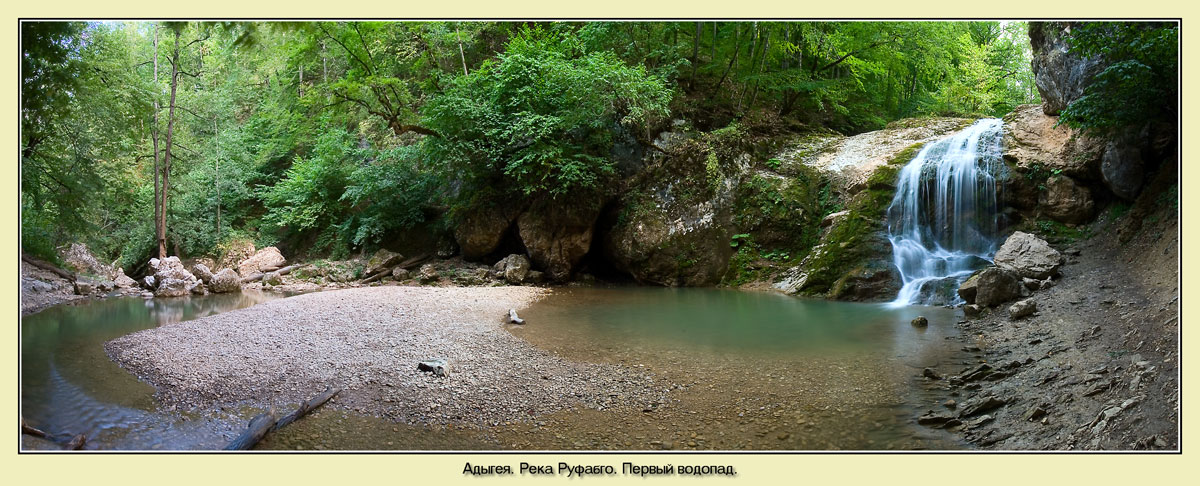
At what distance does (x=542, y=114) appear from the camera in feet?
42.0

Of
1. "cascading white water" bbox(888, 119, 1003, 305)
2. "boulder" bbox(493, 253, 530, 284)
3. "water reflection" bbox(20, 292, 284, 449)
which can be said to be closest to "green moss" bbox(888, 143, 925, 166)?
"cascading white water" bbox(888, 119, 1003, 305)

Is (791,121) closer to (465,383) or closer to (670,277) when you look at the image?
(670,277)

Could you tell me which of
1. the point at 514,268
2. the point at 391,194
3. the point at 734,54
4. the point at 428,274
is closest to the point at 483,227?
the point at 514,268

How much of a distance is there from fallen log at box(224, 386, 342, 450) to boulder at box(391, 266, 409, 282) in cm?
1039

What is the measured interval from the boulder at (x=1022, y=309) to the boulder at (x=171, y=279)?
14.4 m

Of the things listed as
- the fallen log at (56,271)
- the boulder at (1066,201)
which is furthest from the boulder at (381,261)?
the boulder at (1066,201)

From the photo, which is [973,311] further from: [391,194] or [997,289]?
[391,194]

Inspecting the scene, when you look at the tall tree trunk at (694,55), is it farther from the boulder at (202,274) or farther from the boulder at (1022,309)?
the boulder at (202,274)

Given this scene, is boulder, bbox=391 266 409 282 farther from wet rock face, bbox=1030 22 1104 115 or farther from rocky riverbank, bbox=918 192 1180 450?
wet rock face, bbox=1030 22 1104 115

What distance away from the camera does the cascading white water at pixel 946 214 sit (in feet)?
32.9

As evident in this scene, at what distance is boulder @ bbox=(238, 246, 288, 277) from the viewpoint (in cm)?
1616

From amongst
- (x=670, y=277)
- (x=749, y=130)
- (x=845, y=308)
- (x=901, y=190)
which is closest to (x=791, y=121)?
(x=749, y=130)

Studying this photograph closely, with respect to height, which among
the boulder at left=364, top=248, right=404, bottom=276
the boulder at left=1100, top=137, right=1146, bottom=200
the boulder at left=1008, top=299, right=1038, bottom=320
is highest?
the boulder at left=1100, top=137, right=1146, bottom=200

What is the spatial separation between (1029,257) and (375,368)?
352 inches
